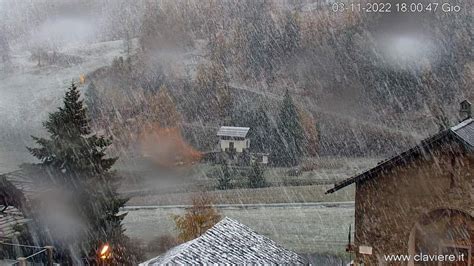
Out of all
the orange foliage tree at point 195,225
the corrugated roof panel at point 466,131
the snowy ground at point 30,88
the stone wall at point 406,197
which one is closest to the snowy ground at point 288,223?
the orange foliage tree at point 195,225

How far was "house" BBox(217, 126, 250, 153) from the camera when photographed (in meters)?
24.1

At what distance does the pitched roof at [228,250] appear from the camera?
18.4 feet

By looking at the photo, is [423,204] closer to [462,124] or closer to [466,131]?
[466,131]

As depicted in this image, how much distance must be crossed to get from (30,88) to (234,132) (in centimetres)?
1219

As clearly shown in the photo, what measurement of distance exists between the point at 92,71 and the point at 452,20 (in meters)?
19.3

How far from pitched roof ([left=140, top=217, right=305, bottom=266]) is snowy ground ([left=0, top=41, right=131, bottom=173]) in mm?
17456

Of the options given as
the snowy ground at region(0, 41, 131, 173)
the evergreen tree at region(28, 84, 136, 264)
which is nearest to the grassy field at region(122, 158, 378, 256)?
the evergreen tree at region(28, 84, 136, 264)

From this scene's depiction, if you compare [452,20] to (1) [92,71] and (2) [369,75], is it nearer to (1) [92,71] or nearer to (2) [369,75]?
(2) [369,75]

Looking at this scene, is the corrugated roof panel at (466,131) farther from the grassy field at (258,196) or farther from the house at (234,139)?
the house at (234,139)

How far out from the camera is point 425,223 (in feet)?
20.1

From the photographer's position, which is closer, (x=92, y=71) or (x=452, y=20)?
(x=452, y=20)

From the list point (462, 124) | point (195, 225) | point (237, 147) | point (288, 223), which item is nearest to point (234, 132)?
point (237, 147)

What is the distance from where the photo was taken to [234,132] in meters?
25.0

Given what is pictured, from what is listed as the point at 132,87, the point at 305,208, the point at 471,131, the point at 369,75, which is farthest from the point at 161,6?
the point at 471,131
